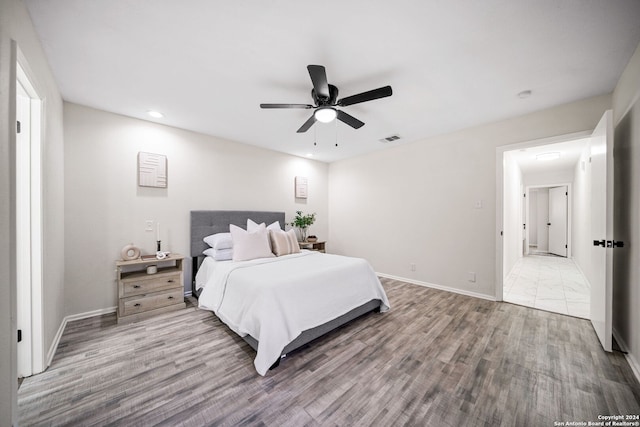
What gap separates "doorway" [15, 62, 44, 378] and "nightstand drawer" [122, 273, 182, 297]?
892 millimetres

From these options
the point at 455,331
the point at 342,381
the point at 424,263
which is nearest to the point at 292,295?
the point at 342,381

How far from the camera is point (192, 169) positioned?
12.0ft

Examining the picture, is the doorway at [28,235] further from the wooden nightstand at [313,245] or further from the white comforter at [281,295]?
the wooden nightstand at [313,245]

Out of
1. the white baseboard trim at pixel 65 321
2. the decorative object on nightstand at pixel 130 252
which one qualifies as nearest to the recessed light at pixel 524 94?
the decorative object on nightstand at pixel 130 252

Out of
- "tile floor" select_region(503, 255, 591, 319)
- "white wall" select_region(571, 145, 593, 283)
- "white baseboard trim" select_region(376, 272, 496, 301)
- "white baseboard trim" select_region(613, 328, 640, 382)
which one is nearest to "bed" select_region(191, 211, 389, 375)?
"white baseboard trim" select_region(376, 272, 496, 301)

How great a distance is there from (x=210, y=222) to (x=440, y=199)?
3.83 meters

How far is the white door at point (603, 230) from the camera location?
2053mm

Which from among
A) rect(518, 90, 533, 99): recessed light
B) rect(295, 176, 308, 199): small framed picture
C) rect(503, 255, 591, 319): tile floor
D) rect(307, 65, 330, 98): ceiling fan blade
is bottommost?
rect(503, 255, 591, 319): tile floor

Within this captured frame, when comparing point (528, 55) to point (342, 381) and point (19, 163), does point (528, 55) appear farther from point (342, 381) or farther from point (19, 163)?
point (19, 163)

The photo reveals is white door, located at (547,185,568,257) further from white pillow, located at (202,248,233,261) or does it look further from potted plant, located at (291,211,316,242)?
white pillow, located at (202,248,233,261)

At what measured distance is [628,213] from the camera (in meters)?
2.08

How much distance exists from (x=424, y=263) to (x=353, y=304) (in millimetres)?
2102

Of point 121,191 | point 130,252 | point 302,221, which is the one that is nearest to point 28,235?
point 130,252

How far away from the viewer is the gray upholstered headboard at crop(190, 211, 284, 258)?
358 centimetres
